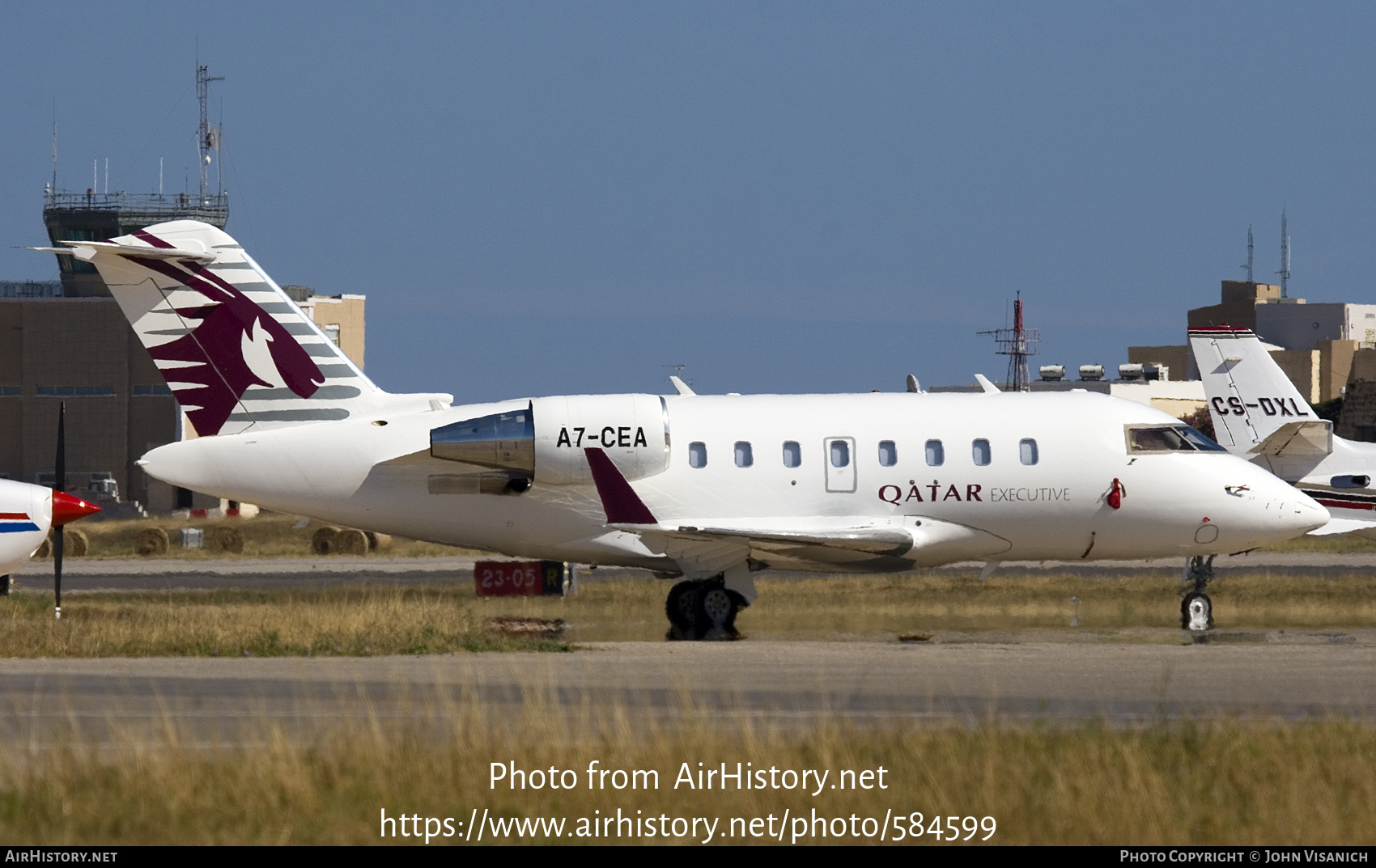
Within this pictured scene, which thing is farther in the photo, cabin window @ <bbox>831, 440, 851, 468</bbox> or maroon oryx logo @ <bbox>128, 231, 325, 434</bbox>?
maroon oryx logo @ <bbox>128, 231, 325, 434</bbox>

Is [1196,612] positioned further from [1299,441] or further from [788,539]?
[1299,441]

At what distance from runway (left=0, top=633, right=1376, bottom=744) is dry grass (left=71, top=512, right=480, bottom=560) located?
105 feet

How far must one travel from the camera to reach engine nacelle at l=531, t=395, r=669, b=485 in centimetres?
2464

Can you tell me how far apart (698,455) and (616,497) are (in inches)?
71.6

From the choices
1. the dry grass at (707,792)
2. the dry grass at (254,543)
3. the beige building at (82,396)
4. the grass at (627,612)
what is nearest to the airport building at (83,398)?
the beige building at (82,396)

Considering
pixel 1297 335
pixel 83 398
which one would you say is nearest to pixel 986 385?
pixel 83 398

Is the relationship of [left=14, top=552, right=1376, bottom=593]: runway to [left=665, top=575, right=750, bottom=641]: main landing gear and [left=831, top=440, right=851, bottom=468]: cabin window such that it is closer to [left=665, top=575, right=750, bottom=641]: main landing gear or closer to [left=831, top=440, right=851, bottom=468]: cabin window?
[left=831, top=440, right=851, bottom=468]: cabin window

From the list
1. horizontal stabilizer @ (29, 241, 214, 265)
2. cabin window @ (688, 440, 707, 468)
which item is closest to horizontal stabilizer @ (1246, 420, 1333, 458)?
cabin window @ (688, 440, 707, 468)

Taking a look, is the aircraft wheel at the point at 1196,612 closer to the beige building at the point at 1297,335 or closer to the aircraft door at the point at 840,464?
the aircraft door at the point at 840,464

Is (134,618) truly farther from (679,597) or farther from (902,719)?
(902,719)

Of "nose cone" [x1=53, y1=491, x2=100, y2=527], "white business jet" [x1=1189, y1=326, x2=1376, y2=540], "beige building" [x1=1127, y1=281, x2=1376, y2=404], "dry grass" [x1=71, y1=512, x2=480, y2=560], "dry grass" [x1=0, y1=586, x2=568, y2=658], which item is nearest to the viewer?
"dry grass" [x1=0, y1=586, x2=568, y2=658]

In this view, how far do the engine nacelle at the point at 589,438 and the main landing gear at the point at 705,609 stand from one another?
5.92 feet
